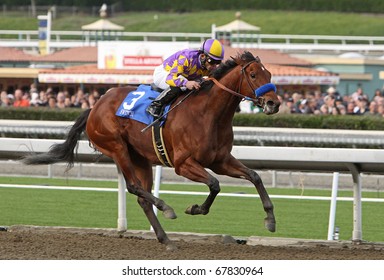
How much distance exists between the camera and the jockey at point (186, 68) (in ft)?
26.0

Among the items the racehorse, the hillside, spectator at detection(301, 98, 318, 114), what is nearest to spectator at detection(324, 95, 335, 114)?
spectator at detection(301, 98, 318, 114)

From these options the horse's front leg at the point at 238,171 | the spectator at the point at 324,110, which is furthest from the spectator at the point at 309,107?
the horse's front leg at the point at 238,171

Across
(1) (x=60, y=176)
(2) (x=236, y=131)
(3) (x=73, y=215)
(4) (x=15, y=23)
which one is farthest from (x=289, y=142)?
(4) (x=15, y=23)

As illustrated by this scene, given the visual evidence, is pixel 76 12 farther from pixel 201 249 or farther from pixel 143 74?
pixel 201 249

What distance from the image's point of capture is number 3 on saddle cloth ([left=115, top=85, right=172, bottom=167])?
8.02 metres

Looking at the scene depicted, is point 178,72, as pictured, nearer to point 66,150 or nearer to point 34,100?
point 66,150

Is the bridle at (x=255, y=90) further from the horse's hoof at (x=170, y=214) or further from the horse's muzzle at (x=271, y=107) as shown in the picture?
the horse's hoof at (x=170, y=214)

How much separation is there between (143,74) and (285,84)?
3282mm

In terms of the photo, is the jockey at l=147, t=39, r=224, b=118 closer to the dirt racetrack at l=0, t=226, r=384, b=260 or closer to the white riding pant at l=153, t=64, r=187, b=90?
the white riding pant at l=153, t=64, r=187, b=90

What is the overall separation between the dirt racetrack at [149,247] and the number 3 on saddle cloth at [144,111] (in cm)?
63

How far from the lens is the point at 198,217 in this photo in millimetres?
10820

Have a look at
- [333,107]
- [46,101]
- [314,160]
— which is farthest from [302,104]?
[314,160]

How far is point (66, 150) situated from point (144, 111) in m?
0.91

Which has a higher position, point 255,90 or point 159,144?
point 255,90
